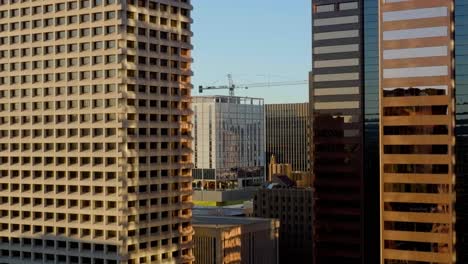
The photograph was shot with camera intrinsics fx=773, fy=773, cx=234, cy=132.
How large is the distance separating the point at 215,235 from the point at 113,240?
165 feet

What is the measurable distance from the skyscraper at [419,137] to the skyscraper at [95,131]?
44.5 metres

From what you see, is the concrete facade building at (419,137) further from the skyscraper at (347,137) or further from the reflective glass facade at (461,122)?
the skyscraper at (347,137)

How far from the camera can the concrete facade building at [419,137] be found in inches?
5177

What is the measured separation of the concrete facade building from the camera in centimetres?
13150

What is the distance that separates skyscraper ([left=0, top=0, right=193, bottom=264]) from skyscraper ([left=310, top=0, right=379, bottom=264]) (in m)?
46.1

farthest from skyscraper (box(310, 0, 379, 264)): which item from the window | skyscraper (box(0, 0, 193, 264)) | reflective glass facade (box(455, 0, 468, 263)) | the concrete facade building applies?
the concrete facade building

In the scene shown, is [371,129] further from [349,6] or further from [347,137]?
[349,6]

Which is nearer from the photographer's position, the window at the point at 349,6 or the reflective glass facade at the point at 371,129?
the reflective glass facade at the point at 371,129

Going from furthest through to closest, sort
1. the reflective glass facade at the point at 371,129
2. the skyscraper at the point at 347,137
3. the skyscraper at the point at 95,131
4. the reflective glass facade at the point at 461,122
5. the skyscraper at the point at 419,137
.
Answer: the skyscraper at the point at 347,137
the reflective glass facade at the point at 371,129
the skyscraper at the point at 95,131
the reflective glass facade at the point at 461,122
the skyscraper at the point at 419,137

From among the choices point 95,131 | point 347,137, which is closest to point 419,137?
point 95,131

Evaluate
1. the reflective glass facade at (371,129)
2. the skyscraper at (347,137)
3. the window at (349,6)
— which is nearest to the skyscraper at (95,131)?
the skyscraper at (347,137)

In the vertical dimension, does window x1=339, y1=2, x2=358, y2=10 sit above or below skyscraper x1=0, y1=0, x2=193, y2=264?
above

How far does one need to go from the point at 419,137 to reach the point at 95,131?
60.8m

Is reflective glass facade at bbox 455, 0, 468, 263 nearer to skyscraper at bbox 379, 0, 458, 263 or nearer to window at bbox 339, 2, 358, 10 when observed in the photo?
skyscraper at bbox 379, 0, 458, 263
